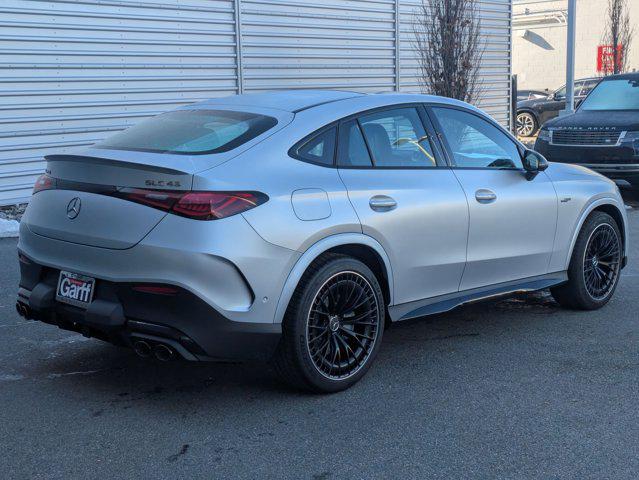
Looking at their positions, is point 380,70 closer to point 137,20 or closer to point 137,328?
point 137,20

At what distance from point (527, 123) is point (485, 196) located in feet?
70.1

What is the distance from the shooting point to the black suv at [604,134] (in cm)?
1227

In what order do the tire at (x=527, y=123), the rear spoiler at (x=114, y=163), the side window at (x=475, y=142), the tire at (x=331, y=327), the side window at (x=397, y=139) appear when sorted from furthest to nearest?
the tire at (x=527, y=123)
the side window at (x=475, y=142)
the side window at (x=397, y=139)
the tire at (x=331, y=327)
the rear spoiler at (x=114, y=163)

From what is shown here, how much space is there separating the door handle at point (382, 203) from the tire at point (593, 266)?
208 cm

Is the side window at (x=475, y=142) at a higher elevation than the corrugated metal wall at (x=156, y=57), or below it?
below

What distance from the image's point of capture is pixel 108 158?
4414 mm

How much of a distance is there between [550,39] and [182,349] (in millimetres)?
33279

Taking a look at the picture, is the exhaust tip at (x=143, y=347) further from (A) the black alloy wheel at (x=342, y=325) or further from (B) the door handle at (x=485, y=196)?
(B) the door handle at (x=485, y=196)

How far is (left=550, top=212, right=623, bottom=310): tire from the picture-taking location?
20.7 feet

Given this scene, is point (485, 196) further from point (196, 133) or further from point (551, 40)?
point (551, 40)

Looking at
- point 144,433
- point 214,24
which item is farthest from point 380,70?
point 144,433

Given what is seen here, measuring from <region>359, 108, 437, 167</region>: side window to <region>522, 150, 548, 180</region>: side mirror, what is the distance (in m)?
0.89

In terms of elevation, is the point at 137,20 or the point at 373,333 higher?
the point at 137,20

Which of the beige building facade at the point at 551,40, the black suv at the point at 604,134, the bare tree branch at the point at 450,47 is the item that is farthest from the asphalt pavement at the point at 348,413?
the beige building facade at the point at 551,40
